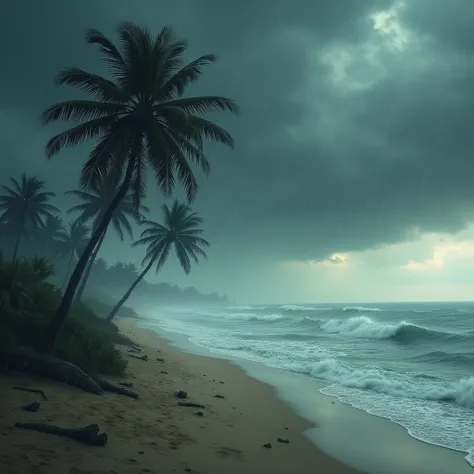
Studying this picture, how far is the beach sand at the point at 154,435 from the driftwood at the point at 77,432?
0.11 m

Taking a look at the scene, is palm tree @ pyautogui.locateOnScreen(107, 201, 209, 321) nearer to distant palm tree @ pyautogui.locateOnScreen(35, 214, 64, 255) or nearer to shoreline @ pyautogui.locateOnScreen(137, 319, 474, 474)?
shoreline @ pyautogui.locateOnScreen(137, 319, 474, 474)

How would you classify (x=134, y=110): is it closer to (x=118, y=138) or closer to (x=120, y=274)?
(x=118, y=138)

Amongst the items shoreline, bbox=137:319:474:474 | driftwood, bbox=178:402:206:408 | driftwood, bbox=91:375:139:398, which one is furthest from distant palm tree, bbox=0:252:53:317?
shoreline, bbox=137:319:474:474

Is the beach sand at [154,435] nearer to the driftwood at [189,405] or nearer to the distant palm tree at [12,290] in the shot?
the driftwood at [189,405]

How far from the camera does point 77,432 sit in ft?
19.7

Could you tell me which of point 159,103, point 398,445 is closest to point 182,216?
point 159,103

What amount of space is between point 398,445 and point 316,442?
1950 mm

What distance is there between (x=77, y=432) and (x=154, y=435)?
163 centimetres

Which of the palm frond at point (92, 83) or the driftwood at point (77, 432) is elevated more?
the palm frond at point (92, 83)

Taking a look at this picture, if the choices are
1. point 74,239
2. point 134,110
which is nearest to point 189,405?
point 134,110

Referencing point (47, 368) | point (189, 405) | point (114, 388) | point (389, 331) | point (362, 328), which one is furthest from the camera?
point (362, 328)

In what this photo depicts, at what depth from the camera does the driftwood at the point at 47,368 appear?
30.2 feet

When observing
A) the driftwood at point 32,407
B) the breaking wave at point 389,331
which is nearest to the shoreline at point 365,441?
the driftwood at point 32,407

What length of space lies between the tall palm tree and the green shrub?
227cm
